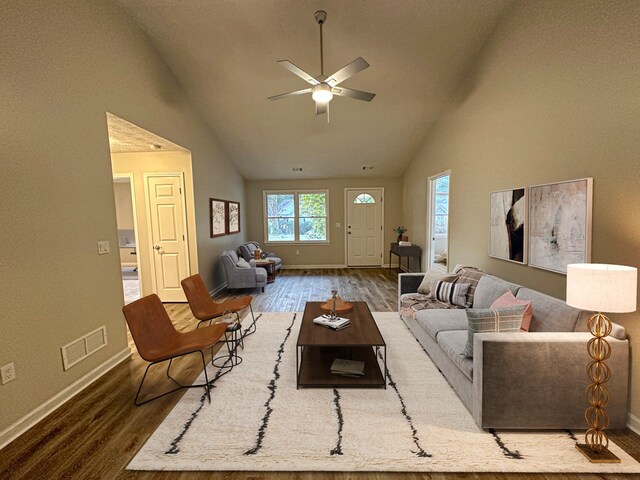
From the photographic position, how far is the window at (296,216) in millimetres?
7742

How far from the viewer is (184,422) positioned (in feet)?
6.47

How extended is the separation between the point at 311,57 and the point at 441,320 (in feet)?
11.5

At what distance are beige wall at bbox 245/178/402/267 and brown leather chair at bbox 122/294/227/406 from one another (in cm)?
520

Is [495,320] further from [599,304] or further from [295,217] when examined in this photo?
[295,217]

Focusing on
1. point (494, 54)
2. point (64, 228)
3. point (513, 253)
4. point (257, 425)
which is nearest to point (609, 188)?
point (513, 253)

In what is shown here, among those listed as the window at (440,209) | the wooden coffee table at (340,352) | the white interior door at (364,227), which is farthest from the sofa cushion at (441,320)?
the white interior door at (364,227)

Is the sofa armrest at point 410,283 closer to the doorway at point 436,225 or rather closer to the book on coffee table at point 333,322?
the book on coffee table at point 333,322

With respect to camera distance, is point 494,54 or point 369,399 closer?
point 369,399

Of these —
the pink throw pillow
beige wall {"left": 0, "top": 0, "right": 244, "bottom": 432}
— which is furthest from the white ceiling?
the pink throw pillow

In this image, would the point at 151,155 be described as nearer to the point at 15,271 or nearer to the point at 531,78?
the point at 15,271

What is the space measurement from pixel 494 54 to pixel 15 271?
4829 millimetres

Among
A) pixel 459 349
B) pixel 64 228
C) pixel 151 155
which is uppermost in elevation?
pixel 151 155

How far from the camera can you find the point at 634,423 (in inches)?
72.4

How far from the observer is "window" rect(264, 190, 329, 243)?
774cm
